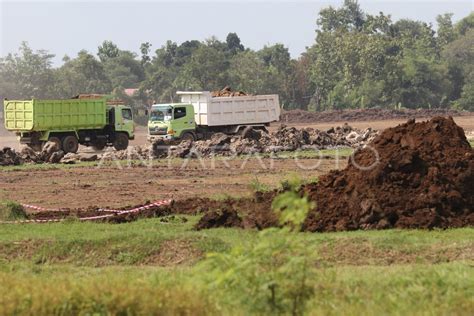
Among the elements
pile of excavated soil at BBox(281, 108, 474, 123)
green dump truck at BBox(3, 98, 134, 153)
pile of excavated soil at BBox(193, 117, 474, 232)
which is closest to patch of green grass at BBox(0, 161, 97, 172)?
green dump truck at BBox(3, 98, 134, 153)

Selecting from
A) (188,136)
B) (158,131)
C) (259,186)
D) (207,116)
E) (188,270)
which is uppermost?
(207,116)

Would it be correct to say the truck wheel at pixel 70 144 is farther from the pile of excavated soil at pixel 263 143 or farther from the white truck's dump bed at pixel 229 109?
the white truck's dump bed at pixel 229 109

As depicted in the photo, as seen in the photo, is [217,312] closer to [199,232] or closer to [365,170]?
[199,232]

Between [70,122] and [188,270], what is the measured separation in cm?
3142

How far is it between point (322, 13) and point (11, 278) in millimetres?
106257

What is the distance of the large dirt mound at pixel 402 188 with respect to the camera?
19297mm

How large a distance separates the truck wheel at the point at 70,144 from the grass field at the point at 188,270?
2479 centimetres

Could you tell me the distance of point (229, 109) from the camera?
47.8 meters

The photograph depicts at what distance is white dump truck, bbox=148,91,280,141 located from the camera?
46.3 metres

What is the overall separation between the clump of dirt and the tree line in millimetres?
62701

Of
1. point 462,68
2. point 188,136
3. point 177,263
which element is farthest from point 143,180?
point 462,68

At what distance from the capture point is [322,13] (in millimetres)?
117438

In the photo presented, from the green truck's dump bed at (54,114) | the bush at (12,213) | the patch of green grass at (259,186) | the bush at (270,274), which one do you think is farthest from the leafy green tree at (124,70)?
the bush at (270,274)

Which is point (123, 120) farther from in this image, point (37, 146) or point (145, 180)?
point (145, 180)
